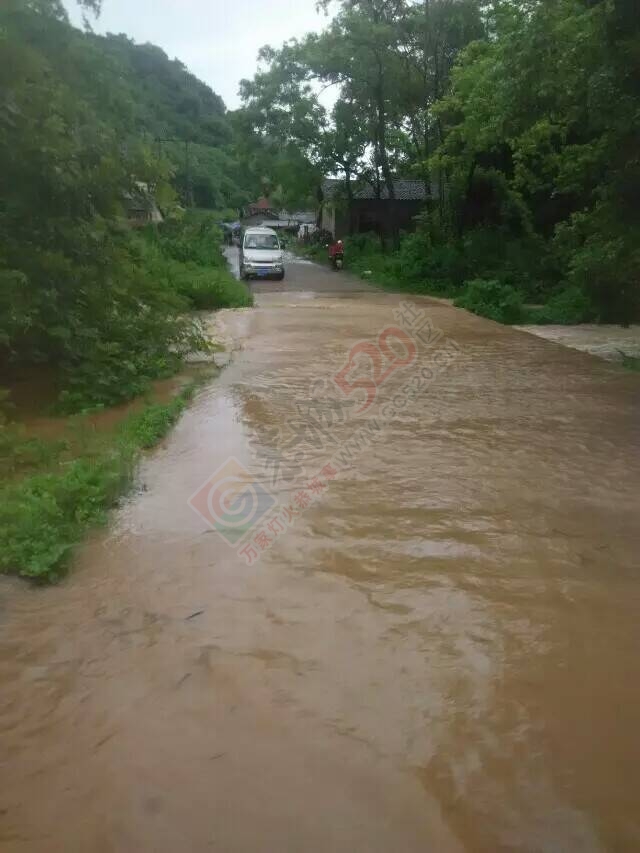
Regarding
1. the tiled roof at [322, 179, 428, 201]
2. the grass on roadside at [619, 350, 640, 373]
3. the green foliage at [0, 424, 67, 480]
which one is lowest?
the grass on roadside at [619, 350, 640, 373]

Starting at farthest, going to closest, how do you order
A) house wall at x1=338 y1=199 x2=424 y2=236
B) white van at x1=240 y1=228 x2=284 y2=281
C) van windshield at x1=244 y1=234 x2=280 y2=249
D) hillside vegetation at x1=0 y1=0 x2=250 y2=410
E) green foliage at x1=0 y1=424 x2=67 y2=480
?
house wall at x1=338 y1=199 x2=424 y2=236 → van windshield at x1=244 y1=234 x2=280 y2=249 → white van at x1=240 y1=228 x2=284 y2=281 → hillside vegetation at x1=0 y1=0 x2=250 y2=410 → green foliage at x1=0 y1=424 x2=67 y2=480

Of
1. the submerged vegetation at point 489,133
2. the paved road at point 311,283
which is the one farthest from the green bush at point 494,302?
the paved road at point 311,283

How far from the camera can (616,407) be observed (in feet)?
30.0

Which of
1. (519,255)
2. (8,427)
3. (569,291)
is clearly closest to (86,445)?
(8,427)

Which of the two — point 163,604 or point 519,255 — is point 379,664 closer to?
point 163,604

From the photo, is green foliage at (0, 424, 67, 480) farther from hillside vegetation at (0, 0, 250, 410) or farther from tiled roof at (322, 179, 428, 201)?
tiled roof at (322, 179, 428, 201)

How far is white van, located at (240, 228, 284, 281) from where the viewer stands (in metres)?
26.8

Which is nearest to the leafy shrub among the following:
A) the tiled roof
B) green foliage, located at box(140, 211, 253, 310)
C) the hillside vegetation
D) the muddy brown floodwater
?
green foliage, located at box(140, 211, 253, 310)

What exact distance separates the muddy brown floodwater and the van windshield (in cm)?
2176

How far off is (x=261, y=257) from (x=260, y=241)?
3.89 feet

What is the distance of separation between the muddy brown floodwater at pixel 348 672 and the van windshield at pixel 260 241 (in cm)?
2176

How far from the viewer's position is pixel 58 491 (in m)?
5.41

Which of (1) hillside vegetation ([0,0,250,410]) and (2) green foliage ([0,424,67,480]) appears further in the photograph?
(1) hillside vegetation ([0,0,250,410])

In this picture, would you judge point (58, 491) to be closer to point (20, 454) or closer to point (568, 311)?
point (20, 454)
